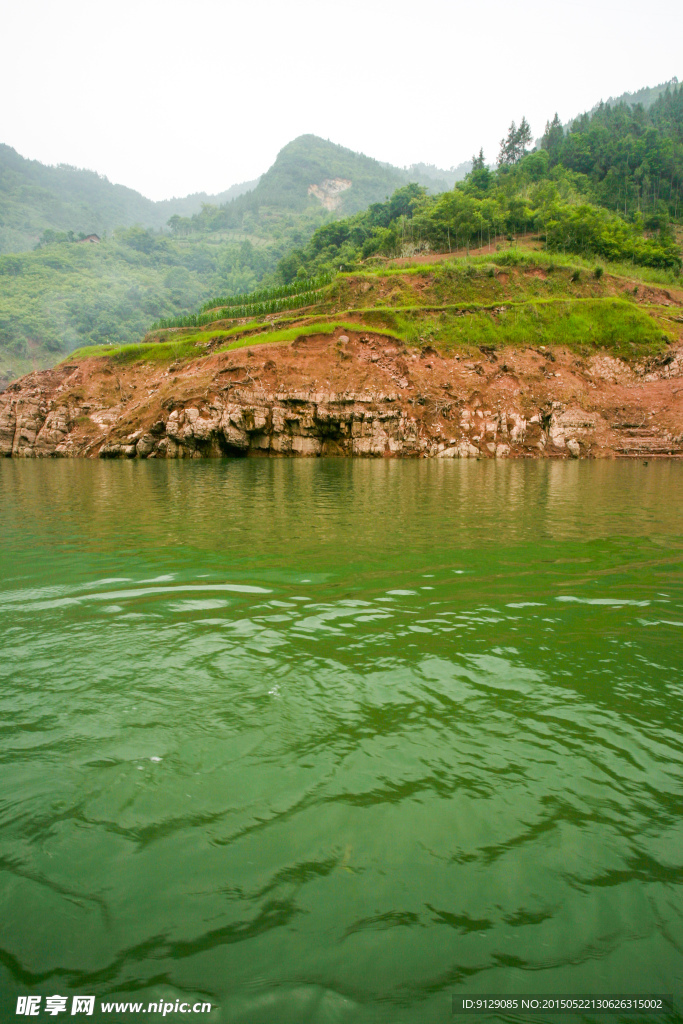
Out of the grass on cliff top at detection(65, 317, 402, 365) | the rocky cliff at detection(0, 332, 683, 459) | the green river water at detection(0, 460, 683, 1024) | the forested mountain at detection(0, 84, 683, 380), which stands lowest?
the green river water at detection(0, 460, 683, 1024)

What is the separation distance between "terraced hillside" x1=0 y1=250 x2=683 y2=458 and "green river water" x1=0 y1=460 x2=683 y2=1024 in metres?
41.5

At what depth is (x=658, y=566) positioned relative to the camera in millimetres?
9641

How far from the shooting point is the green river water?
8.27ft

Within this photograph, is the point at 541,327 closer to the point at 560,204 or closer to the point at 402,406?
the point at 402,406

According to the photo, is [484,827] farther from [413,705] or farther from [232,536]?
[232,536]

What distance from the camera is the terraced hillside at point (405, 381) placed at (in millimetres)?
48125

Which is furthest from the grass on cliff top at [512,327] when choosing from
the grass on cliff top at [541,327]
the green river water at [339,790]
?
the green river water at [339,790]

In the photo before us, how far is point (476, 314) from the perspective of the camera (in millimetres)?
55438

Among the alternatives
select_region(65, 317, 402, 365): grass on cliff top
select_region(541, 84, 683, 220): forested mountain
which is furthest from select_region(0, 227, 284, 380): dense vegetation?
select_region(541, 84, 683, 220): forested mountain

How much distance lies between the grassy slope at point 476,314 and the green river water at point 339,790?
4969cm

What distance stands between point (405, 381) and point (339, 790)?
49.3m

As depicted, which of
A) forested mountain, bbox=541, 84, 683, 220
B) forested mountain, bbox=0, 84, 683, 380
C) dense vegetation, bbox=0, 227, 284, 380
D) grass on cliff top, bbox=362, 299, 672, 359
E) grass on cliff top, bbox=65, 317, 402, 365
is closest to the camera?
grass on cliff top, bbox=65, 317, 402, 365

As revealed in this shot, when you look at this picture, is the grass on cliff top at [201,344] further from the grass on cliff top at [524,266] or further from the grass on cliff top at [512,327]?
the grass on cliff top at [524,266]

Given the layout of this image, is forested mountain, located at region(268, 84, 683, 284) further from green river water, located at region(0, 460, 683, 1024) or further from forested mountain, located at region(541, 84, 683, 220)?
green river water, located at region(0, 460, 683, 1024)
